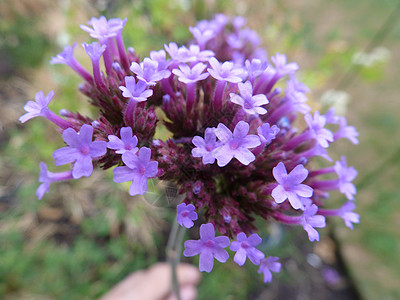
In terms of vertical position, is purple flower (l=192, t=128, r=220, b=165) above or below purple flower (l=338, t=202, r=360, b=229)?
above

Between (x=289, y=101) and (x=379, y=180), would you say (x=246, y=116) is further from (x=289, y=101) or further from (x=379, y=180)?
(x=379, y=180)

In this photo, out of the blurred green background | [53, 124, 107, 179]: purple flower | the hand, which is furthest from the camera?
the blurred green background

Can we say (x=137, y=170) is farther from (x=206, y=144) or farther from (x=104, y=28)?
(x=104, y=28)

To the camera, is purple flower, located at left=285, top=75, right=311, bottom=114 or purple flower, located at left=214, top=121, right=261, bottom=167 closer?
purple flower, located at left=214, top=121, right=261, bottom=167

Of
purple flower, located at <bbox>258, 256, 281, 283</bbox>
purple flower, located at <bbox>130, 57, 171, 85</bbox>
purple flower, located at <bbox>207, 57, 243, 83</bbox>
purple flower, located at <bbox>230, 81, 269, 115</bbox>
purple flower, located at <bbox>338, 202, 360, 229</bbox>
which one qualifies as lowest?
purple flower, located at <bbox>258, 256, 281, 283</bbox>

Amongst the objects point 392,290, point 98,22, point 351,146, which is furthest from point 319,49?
point 98,22

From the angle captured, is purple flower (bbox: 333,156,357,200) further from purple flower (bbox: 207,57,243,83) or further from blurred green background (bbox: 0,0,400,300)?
blurred green background (bbox: 0,0,400,300)

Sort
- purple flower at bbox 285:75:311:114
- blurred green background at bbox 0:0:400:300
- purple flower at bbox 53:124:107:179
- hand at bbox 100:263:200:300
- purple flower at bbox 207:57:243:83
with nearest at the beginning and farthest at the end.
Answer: purple flower at bbox 53:124:107:179 → purple flower at bbox 207:57:243:83 → purple flower at bbox 285:75:311:114 → hand at bbox 100:263:200:300 → blurred green background at bbox 0:0:400:300

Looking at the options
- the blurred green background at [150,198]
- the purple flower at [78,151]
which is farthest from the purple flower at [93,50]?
the blurred green background at [150,198]

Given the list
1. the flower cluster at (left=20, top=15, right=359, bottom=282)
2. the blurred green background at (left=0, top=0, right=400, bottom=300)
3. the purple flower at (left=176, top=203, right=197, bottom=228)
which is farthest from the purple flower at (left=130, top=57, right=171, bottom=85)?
the blurred green background at (left=0, top=0, right=400, bottom=300)
